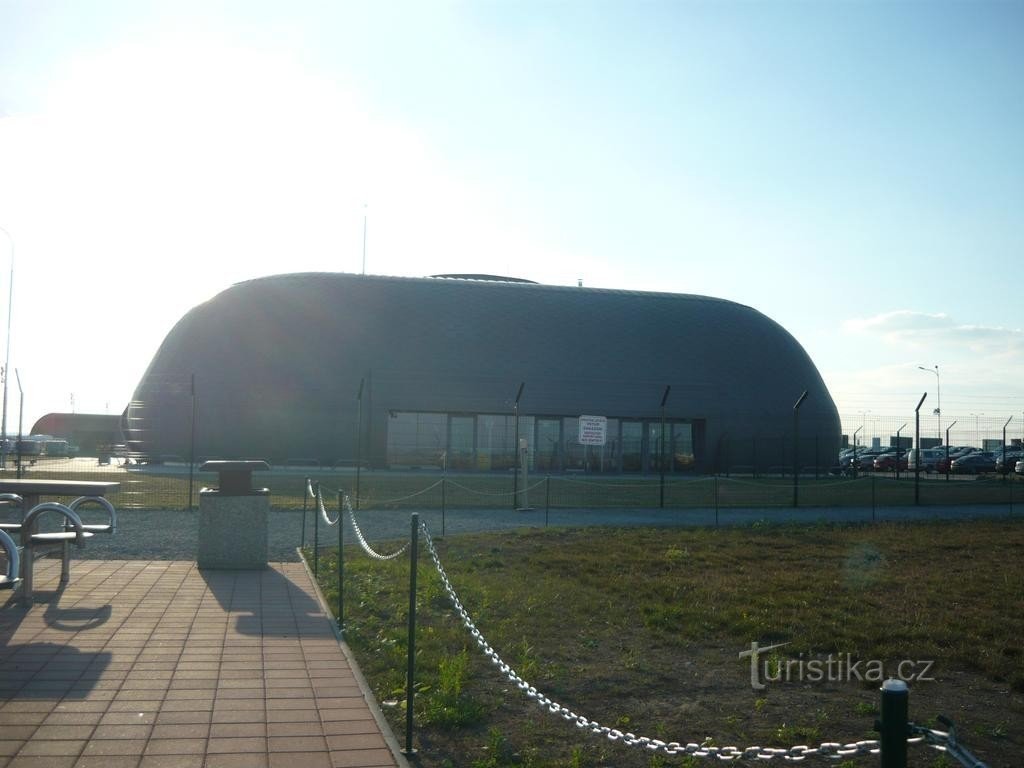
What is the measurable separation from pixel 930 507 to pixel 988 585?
16.7 meters

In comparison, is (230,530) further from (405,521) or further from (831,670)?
(831,670)

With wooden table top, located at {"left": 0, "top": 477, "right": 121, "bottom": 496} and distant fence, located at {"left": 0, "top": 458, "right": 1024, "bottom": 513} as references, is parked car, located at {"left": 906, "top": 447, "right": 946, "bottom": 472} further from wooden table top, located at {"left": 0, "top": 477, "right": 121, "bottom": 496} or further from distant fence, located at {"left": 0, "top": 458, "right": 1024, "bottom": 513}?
wooden table top, located at {"left": 0, "top": 477, "right": 121, "bottom": 496}

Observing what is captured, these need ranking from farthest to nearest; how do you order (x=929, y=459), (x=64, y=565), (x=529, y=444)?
1. (x=929, y=459)
2. (x=529, y=444)
3. (x=64, y=565)

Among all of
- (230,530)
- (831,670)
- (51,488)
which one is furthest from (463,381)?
(831,670)

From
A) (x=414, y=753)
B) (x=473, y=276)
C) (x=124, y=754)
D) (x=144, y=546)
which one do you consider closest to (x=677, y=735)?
(x=414, y=753)

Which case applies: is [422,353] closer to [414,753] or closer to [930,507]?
[930,507]

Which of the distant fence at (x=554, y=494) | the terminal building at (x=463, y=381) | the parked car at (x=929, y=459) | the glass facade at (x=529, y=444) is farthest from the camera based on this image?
the parked car at (x=929, y=459)

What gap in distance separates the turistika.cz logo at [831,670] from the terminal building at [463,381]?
41.9 m

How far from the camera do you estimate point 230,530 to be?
42.1 feet

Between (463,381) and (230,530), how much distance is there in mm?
40248

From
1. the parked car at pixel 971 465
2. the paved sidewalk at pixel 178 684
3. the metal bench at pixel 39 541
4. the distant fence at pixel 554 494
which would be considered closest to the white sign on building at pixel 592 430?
the distant fence at pixel 554 494

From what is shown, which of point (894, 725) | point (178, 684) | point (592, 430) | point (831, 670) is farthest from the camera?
point (592, 430)

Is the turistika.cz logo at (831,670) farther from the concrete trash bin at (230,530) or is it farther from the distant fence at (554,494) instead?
the distant fence at (554,494)

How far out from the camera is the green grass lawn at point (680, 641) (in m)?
6.02
